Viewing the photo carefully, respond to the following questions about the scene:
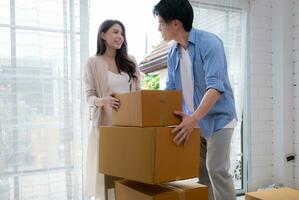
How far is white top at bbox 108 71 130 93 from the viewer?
1.99 meters

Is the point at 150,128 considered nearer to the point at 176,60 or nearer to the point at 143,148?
the point at 143,148

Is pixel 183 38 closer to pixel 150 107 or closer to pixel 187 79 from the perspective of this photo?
pixel 187 79

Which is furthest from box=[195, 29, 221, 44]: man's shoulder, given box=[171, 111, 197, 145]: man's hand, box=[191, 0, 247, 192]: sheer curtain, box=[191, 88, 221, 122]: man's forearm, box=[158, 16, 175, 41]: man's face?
box=[191, 0, 247, 192]: sheer curtain

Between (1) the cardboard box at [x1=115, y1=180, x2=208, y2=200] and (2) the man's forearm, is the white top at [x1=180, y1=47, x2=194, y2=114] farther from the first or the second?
(1) the cardboard box at [x1=115, y1=180, x2=208, y2=200]

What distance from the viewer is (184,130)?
1.30m

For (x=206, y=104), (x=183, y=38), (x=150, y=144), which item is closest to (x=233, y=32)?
(x=183, y=38)

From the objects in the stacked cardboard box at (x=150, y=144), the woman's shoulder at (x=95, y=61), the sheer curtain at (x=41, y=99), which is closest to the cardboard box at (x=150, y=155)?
the stacked cardboard box at (x=150, y=144)

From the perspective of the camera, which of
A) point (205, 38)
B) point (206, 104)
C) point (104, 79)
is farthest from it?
point (104, 79)

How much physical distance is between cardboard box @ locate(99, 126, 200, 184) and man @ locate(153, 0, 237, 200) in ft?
0.44

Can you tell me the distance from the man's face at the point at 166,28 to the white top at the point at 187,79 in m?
0.10

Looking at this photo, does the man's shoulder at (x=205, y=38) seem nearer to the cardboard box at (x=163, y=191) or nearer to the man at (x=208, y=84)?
the man at (x=208, y=84)

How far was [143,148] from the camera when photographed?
4.15 ft

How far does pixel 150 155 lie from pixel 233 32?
2.06m

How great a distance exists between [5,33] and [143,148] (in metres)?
1.41
